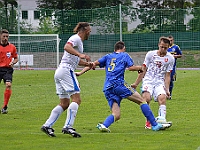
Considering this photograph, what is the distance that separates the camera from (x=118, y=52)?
37.8ft

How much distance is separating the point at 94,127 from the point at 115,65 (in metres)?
A: 1.49

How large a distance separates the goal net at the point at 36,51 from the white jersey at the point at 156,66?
27.5 meters

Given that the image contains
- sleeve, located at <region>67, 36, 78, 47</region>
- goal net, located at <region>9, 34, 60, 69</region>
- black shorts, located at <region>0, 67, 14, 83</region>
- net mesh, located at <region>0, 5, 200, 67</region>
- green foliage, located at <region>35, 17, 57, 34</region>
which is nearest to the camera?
sleeve, located at <region>67, 36, 78, 47</region>

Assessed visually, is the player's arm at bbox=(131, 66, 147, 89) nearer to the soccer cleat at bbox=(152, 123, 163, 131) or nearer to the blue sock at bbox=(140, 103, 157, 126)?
the blue sock at bbox=(140, 103, 157, 126)

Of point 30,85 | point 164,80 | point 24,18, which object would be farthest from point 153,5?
point 164,80

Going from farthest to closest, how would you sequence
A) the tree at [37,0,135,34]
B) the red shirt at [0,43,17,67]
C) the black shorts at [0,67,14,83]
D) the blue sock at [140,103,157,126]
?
the tree at [37,0,135,34] < the red shirt at [0,43,17,67] < the black shorts at [0,67,14,83] < the blue sock at [140,103,157,126]

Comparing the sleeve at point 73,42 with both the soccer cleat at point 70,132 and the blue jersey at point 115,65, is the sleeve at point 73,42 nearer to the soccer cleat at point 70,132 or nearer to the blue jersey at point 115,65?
the blue jersey at point 115,65

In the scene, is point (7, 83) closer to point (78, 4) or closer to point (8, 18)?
point (8, 18)

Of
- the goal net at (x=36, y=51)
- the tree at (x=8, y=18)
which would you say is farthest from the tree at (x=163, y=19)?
the tree at (x=8, y=18)

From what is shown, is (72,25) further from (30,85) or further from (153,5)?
(153,5)

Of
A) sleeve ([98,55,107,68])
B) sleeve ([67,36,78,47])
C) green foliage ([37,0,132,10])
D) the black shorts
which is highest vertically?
green foliage ([37,0,132,10])

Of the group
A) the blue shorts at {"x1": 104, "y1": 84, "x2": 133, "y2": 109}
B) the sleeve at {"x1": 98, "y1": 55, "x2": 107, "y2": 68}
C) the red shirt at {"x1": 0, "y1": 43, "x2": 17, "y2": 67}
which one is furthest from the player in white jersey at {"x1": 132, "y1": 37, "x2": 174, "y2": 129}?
the red shirt at {"x1": 0, "y1": 43, "x2": 17, "y2": 67}

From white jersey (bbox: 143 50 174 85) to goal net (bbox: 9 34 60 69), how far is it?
90.4 ft

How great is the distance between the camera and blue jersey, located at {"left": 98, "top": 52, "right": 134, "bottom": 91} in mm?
11367
